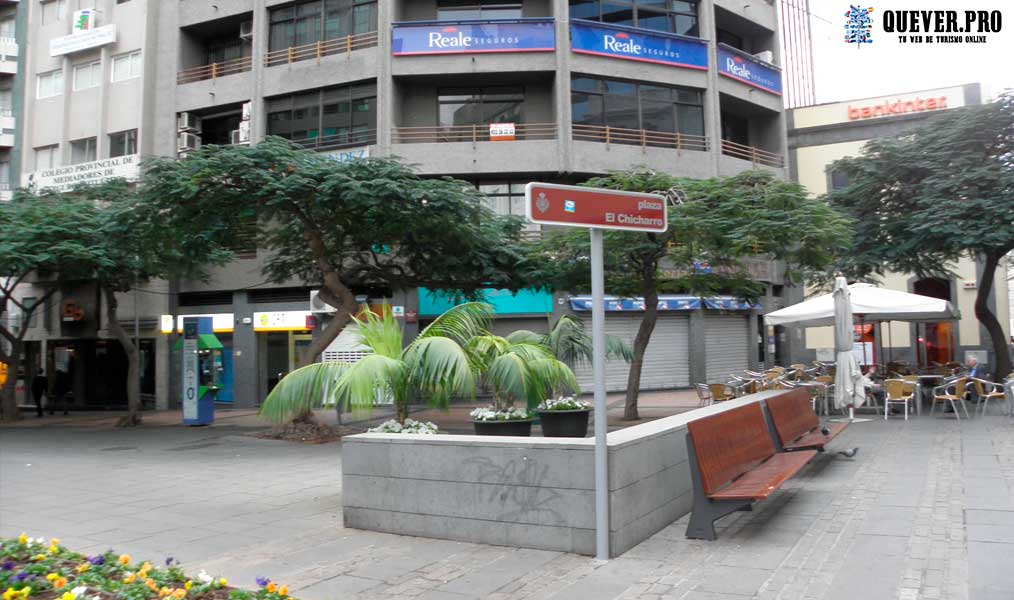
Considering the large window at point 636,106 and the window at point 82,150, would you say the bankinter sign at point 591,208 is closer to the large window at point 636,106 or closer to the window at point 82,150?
the large window at point 636,106

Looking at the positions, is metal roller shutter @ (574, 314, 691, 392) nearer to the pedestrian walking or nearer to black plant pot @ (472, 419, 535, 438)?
black plant pot @ (472, 419, 535, 438)

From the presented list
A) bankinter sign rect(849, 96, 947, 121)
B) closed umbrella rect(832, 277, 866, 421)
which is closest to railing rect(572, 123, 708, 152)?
bankinter sign rect(849, 96, 947, 121)

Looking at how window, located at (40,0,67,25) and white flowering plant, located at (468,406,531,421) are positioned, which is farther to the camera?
window, located at (40,0,67,25)

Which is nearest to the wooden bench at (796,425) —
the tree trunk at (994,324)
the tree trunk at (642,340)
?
the tree trunk at (642,340)

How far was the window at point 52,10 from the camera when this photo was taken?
3092 centimetres

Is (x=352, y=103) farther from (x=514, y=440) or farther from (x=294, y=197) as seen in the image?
(x=514, y=440)

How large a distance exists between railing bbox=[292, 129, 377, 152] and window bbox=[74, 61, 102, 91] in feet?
33.9

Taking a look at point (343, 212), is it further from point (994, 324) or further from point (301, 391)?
point (994, 324)

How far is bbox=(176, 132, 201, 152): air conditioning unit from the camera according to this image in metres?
26.9

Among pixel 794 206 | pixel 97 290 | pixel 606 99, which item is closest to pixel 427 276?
pixel 794 206

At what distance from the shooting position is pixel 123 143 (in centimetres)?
2838

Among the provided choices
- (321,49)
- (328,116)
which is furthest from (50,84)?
(328,116)

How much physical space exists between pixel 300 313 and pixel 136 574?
21.1 metres

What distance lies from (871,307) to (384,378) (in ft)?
38.9
